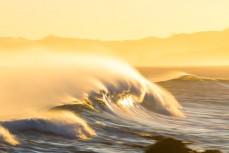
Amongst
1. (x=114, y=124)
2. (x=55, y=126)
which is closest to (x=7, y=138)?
(x=55, y=126)

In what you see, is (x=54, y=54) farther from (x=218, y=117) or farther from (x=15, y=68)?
(x=218, y=117)

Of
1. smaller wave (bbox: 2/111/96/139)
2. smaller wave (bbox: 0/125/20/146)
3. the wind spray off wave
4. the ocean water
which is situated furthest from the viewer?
the wind spray off wave

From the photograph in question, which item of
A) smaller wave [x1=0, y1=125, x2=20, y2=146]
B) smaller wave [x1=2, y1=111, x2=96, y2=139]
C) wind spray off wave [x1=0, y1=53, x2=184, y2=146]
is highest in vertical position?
wind spray off wave [x1=0, y1=53, x2=184, y2=146]

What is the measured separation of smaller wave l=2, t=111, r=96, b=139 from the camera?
17.2 meters

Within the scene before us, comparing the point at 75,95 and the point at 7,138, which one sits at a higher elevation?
the point at 75,95

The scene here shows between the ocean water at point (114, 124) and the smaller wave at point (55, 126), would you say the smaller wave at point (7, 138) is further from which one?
the smaller wave at point (55, 126)

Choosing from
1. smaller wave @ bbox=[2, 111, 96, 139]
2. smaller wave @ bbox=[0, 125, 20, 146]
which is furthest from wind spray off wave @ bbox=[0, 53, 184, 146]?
smaller wave @ bbox=[0, 125, 20, 146]

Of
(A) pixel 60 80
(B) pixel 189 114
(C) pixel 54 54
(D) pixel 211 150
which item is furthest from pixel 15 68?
(D) pixel 211 150

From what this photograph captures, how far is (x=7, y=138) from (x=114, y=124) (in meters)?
6.67

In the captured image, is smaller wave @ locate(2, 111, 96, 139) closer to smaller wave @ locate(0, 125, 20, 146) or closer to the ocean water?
the ocean water

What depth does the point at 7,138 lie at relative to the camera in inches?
617

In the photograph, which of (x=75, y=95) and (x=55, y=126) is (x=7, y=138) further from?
(x=75, y=95)

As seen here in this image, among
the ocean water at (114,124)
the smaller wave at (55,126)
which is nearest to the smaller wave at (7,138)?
the ocean water at (114,124)

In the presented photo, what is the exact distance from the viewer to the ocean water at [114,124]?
53.7 ft
